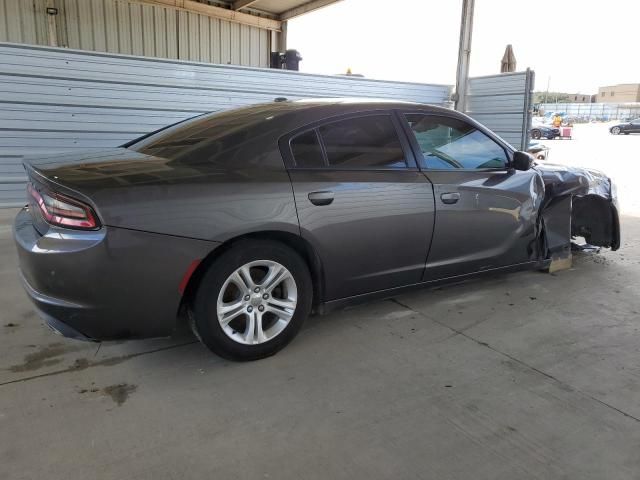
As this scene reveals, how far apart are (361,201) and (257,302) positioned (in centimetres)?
93

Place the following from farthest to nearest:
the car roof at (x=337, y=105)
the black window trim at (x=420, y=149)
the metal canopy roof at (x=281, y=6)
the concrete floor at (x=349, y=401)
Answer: the metal canopy roof at (x=281, y=6) → the black window trim at (x=420, y=149) → the car roof at (x=337, y=105) → the concrete floor at (x=349, y=401)

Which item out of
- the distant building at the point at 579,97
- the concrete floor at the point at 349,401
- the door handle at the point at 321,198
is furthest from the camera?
the distant building at the point at 579,97

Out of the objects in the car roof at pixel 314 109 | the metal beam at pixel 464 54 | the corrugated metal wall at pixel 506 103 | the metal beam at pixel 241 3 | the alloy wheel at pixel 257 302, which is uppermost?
the metal beam at pixel 241 3

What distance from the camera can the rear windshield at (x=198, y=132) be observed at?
3.13m

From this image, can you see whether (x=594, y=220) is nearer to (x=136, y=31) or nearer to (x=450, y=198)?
(x=450, y=198)

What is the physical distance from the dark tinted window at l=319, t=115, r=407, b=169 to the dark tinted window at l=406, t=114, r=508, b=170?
0.22 m

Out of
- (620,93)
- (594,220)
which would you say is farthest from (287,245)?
(620,93)

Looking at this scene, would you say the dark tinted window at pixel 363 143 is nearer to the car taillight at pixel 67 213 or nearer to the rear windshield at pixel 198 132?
the rear windshield at pixel 198 132

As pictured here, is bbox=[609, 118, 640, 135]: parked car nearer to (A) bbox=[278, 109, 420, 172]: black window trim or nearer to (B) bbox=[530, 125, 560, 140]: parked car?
(B) bbox=[530, 125, 560, 140]: parked car

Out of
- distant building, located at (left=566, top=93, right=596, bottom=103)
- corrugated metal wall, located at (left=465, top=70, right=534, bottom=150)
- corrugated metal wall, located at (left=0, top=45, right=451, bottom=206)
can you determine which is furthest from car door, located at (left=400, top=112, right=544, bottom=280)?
distant building, located at (left=566, top=93, right=596, bottom=103)

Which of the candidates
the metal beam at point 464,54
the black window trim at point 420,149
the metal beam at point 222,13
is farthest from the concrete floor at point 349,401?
the metal beam at point 222,13

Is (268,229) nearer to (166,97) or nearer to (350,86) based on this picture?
(166,97)

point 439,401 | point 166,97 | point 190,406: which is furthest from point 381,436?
point 166,97

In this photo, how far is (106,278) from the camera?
2490 mm
